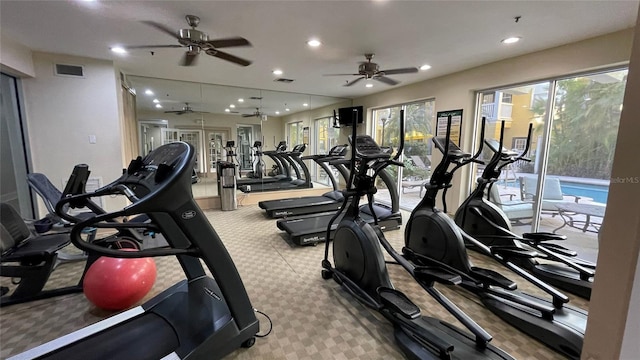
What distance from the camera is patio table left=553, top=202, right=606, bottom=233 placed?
11.8ft

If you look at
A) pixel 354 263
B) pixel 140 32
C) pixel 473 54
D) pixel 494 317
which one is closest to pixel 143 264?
pixel 354 263

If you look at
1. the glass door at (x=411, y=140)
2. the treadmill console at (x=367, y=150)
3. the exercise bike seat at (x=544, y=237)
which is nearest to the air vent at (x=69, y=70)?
the treadmill console at (x=367, y=150)

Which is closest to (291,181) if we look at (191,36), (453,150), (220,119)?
(220,119)

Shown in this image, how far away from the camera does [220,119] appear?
251 inches

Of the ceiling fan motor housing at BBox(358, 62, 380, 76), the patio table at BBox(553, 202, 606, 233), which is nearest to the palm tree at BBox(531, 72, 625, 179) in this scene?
the patio table at BBox(553, 202, 606, 233)

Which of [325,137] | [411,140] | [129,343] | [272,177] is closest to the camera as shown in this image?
[129,343]

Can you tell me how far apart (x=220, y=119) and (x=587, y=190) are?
6.83m

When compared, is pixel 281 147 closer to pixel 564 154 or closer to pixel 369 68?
pixel 369 68

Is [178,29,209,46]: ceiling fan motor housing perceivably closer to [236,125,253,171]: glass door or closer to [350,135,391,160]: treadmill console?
[350,135,391,160]: treadmill console

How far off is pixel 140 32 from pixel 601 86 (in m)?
5.78

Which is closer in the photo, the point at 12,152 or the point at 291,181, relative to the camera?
the point at 12,152

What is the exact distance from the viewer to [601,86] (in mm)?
3408

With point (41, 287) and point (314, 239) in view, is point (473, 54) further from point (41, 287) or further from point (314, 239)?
point (41, 287)

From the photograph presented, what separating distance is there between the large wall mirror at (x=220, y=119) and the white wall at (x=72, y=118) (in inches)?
37.8
